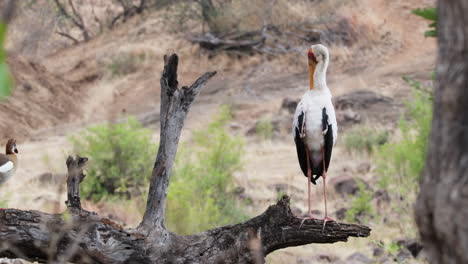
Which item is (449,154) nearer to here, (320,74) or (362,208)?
(320,74)

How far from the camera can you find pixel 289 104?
754 inches

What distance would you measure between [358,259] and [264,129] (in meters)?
8.69

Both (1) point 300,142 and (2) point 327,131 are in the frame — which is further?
(1) point 300,142

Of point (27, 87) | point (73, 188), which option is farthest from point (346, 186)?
point (27, 87)

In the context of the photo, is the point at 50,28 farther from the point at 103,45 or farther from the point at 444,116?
the point at 444,116

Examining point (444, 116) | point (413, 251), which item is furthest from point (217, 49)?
point (444, 116)

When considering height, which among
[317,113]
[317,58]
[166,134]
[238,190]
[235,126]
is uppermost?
[235,126]

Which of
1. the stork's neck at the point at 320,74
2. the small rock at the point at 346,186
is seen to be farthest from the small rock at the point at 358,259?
the stork's neck at the point at 320,74

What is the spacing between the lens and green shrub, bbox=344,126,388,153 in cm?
1584

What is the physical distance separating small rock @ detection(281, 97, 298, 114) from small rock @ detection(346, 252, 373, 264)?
1011 cm

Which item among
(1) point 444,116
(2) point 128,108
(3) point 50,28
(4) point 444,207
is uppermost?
(3) point 50,28

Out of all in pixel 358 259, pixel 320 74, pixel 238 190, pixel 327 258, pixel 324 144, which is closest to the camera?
pixel 320 74

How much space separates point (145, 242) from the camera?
401 centimetres

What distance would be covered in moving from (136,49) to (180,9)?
8.37ft
